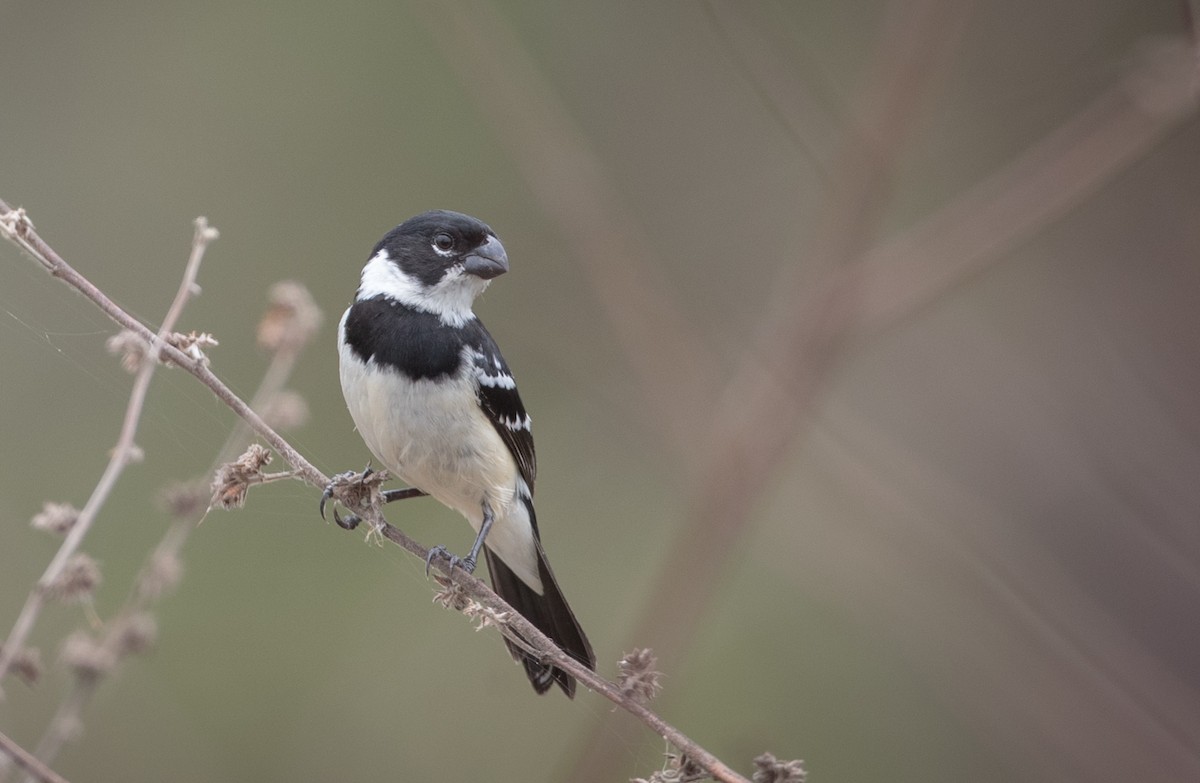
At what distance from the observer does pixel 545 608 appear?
3.79 m

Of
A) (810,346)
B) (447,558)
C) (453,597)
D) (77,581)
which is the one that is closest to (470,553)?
(447,558)

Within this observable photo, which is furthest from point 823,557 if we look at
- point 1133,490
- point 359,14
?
point 359,14

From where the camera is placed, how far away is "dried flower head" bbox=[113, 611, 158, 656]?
206cm

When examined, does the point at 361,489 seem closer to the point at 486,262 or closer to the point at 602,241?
the point at 486,262

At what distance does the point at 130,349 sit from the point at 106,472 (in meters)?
0.29

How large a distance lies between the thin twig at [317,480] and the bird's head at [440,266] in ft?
3.52

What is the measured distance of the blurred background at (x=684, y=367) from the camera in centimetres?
344

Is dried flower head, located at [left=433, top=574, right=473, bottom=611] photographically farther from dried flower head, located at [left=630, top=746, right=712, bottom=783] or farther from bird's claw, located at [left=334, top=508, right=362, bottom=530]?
bird's claw, located at [left=334, top=508, right=362, bottom=530]

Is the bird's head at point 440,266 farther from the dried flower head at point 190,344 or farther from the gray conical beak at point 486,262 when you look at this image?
the dried flower head at point 190,344

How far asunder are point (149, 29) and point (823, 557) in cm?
534

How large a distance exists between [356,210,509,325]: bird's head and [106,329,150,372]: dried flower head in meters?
1.41

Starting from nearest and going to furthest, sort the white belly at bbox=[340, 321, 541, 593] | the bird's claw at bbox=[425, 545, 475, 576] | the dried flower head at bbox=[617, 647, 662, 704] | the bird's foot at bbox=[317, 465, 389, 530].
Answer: the dried flower head at bbox=[617, 647, 662, 704]
the bird's foot at bbox=[317, 465, 389, 530]
the bird's claw at bbox=[425, 545, 475, 576]
the white belly at bbox=[340, 321, 541, 593]

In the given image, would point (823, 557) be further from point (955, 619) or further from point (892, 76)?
point (892, 76)

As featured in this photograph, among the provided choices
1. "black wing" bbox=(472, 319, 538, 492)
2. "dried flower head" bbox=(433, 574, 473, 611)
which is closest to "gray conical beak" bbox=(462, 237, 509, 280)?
"black wing" bbox=(472, 319, 538, 492)
